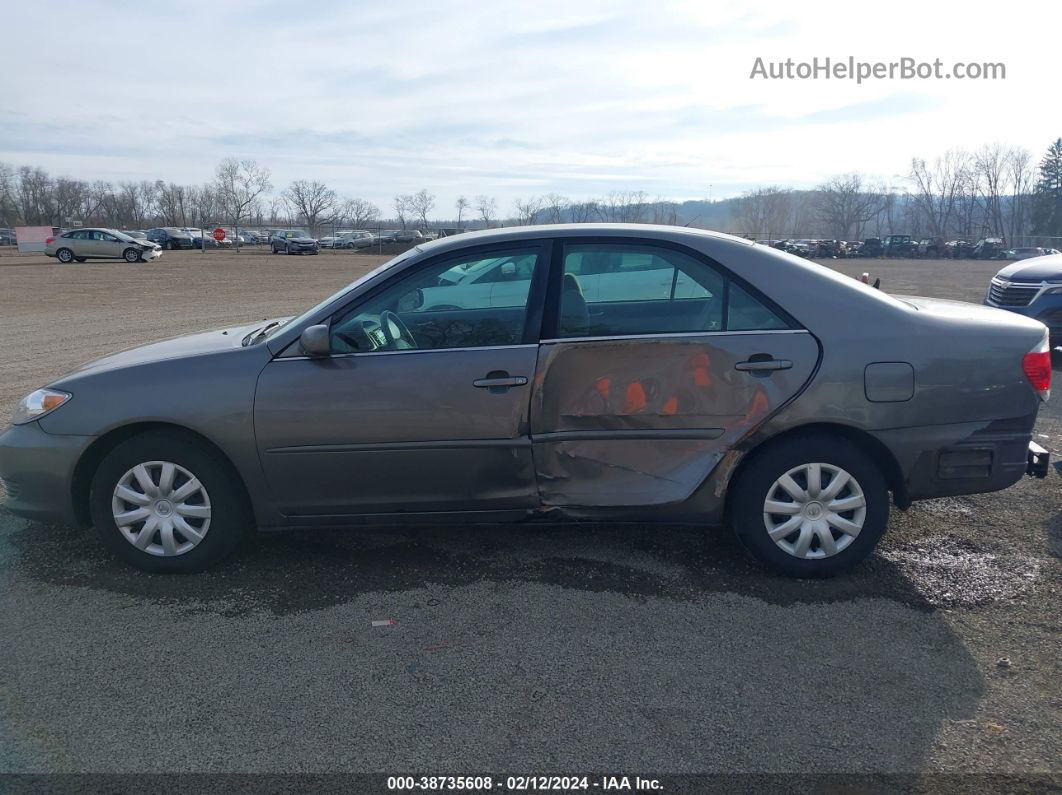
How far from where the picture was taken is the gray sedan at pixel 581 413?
3.77m

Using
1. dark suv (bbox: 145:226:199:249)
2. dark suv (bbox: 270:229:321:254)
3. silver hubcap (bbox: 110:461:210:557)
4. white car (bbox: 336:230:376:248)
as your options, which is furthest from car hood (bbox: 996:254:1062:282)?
dark suv (bbox: 145:226:199:249)

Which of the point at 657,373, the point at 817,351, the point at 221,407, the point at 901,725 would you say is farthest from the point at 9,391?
the point at 901,725

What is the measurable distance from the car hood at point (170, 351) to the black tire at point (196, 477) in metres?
0.42

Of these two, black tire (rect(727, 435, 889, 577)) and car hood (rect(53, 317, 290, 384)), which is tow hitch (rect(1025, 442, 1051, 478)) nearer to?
black tire (rect(727, 435, 889, 577))

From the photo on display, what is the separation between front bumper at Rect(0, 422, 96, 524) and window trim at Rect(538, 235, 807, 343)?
2.34m

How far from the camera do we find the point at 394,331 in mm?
3963

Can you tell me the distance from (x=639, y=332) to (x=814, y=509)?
47.0 inches

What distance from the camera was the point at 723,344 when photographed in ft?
12.4

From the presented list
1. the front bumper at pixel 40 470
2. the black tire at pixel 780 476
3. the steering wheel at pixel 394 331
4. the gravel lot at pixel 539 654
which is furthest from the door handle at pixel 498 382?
the front bumper at pixel 40 470

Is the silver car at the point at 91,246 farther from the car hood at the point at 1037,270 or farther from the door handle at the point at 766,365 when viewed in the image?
the door handle at the point at 766,365

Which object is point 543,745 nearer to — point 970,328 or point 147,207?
point 970,328

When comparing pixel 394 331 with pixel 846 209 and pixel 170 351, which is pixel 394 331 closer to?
pixel 170 351

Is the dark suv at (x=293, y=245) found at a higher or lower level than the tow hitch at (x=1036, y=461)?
higher

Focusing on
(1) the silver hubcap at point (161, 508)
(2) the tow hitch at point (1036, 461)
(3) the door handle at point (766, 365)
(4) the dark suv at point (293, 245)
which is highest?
(4) the dark suv at point (293, 245)
